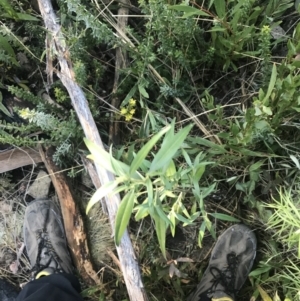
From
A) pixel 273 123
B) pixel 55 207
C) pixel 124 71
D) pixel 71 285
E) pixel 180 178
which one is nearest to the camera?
pixel 180 178

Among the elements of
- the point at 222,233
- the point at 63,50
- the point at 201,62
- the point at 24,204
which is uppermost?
the point at 63,50

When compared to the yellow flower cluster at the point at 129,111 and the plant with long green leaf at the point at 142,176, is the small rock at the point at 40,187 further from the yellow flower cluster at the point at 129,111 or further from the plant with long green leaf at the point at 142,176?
the plant with long green leaf at the point at 142,176

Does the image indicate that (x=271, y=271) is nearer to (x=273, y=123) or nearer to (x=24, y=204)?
(x=273, y=123)

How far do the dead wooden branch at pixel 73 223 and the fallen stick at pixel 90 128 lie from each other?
35 cm

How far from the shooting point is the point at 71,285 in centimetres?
164

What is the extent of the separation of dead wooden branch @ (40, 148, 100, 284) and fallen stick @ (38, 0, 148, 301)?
0.35 meters

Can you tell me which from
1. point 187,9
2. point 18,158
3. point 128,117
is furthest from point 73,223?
point 187,9

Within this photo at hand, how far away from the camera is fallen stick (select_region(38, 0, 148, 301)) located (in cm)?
134

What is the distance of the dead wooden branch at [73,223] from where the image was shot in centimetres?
169

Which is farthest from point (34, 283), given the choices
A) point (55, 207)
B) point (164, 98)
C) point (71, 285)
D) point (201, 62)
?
point (201, 62)

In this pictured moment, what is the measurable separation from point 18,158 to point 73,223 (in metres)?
0.35

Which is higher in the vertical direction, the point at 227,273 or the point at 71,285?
the point at 71,285

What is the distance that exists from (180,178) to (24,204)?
98 centimetres

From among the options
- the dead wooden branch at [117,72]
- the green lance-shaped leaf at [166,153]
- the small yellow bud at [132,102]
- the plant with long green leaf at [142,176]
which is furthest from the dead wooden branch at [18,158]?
the green lance-shaped leaf at [166,153]
